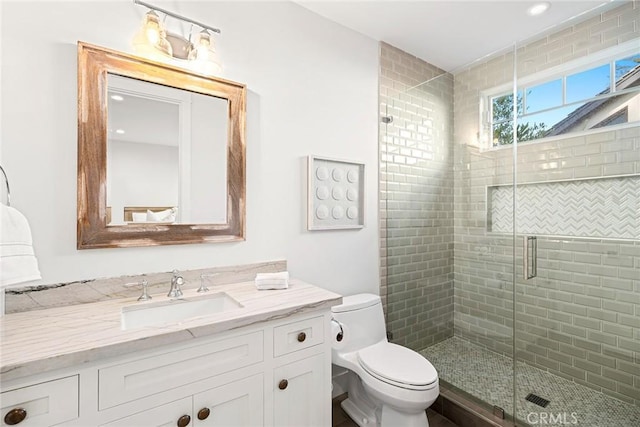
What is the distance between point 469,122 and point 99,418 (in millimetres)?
2830

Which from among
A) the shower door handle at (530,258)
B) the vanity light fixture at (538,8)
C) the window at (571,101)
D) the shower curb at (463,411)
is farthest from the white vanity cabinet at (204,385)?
the vanity light fixture at (538,8)

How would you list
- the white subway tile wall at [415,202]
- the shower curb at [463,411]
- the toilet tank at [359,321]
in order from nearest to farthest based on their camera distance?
the shower curb at [463,411], the toilet tank at [359,321], the white subway tile wall at [415,202]

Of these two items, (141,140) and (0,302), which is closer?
(0,302)

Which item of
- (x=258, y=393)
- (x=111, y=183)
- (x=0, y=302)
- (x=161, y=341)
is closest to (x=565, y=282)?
(x=258, y=393)

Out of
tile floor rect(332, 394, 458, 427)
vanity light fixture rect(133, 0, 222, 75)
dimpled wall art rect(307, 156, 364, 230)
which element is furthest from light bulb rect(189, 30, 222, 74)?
tile floor rect(332, 394, 458, 427)

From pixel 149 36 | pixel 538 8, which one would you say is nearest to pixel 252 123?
pixel 149 36

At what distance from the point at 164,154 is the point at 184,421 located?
1.19 m

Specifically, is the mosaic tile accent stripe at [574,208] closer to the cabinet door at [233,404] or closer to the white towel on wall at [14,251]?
the cabinet door at [233,404]

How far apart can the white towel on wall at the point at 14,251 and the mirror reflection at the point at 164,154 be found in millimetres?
336

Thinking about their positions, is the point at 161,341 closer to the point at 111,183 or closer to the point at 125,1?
the point at 111,183

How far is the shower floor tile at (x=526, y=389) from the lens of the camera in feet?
5.92

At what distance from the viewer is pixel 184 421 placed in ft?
3.47

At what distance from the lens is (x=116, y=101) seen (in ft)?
4.54

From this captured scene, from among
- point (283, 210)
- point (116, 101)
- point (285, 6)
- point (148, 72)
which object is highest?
point (285, 6)
